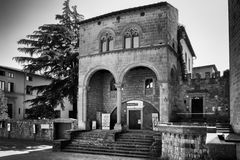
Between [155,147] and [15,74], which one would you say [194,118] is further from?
[15,74]

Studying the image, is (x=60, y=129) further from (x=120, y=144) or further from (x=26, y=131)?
(x=120, y=144)

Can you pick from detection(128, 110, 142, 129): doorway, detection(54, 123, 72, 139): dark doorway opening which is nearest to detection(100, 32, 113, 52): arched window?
detection(128, 110, 142, 129): doorway

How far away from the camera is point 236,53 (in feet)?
42.1

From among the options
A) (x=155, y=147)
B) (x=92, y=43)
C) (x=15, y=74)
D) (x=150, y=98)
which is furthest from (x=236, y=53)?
(x=15, y=74)

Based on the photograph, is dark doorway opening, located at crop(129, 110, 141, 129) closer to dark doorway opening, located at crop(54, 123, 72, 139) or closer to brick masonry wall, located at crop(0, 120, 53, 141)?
dark doorway opening, located at crop(54, 123, 72, 139)

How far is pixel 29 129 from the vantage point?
77.4 ft

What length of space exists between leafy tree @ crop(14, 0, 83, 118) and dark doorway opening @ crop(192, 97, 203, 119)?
36.7 feet

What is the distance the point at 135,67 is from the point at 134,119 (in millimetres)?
4728

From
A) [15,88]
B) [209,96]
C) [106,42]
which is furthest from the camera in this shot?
[15,88]

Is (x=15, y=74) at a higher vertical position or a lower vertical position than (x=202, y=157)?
higher

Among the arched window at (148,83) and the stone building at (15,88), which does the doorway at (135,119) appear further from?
the stone building at (15,88)

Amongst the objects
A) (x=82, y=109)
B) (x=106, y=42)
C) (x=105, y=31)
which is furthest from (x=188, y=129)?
(x=105, y=31)

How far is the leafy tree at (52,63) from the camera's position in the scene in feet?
78.0

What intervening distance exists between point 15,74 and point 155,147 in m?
26.7
